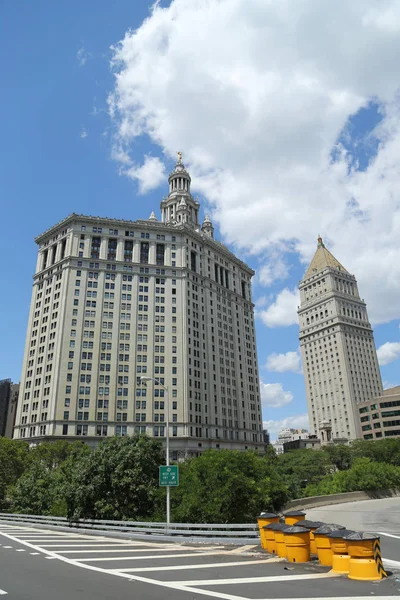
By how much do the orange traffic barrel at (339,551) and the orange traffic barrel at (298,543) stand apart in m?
1.52

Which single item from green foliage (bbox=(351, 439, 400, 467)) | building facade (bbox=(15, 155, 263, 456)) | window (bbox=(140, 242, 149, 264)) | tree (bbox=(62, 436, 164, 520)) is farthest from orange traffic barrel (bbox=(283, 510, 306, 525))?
window (bbox=(140, 242, 149, 264))

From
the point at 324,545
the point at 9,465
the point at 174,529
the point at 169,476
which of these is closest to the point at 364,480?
the point at 174,529

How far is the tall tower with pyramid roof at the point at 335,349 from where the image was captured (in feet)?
518

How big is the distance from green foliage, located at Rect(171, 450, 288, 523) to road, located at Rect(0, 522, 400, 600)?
288 inches

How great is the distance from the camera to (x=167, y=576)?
43.9 feet

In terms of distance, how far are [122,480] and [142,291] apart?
6864cm

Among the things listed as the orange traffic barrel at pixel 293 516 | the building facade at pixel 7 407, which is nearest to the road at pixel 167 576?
the orange traffic barrel at pixel 293 516

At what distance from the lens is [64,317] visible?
88438 millimetres

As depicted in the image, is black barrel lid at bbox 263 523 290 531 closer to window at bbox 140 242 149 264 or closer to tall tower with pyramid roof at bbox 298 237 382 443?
window at bbox 140 242 149 264

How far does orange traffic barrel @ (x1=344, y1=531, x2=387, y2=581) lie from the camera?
40.0ft

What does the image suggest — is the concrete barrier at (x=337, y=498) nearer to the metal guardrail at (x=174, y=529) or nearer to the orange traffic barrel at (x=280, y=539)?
the metal guardrail at (x=174, y=529)

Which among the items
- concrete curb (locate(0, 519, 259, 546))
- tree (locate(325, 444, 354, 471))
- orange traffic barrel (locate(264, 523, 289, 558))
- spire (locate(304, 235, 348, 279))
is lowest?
concrete curb (locate(0, 519, 259, 546))

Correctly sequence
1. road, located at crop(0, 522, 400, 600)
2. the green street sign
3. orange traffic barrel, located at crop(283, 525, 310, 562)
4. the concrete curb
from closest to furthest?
road, located at crop(0, 522, 400, 600), orange traffic barrel, located at crop(283, 525, 310, 562), the concrete curb, the green street sign

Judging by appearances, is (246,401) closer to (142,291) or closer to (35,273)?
(142,291)
